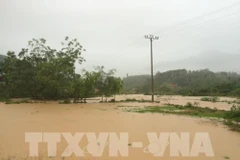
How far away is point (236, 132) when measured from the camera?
33.4ft

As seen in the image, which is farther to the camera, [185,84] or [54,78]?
[185,84]

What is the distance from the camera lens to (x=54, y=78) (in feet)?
82.9

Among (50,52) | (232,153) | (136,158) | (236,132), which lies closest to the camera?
(136,158)

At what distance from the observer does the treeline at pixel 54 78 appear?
24953 millimetres

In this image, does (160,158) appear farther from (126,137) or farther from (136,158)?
(126,137)

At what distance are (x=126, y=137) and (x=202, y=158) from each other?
9.13 feet

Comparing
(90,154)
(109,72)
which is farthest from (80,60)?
(90,154)

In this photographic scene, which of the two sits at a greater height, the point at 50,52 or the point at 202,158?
the point at 50,52

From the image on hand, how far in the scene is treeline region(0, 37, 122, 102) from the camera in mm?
24953

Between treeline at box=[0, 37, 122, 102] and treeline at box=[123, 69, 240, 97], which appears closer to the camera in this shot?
treeline at box=[0, 37, 122, 102]

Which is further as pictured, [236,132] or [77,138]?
[236,132]

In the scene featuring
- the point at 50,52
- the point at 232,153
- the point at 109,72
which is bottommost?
the point at 232,153

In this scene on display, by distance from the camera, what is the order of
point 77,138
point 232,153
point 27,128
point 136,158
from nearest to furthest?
point 136,158, point 232,153, point 77,138, point 27,128

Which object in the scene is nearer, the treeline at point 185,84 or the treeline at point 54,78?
the treeline at point 54,78
